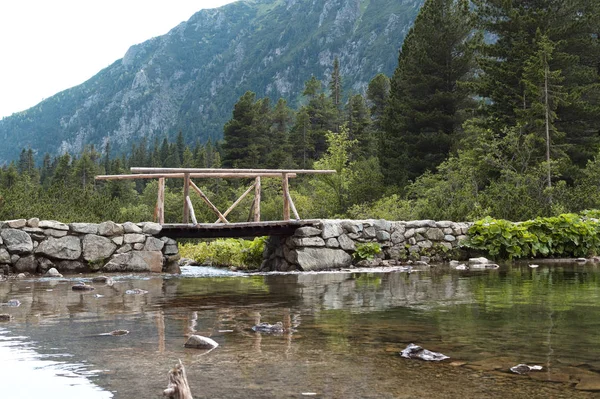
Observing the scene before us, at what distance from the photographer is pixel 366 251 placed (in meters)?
14.7

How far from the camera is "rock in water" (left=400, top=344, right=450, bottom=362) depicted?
13.9 feet

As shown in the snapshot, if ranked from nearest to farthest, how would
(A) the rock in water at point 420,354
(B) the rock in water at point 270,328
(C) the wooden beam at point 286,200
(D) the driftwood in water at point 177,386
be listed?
(D) the driftwood in water at point 177,386 < (A) the rock in water at point 420,354 < (B) the rock in water at point 270,328 < (C) the wooden beam at point 286,200

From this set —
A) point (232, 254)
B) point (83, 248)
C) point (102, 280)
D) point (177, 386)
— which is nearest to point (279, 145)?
point (232, 254)

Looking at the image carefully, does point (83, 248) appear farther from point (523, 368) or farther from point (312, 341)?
point (523, 368)

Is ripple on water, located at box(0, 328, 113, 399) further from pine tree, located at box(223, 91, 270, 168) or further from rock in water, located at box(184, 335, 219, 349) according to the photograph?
pine tree, located at box(223, 91, 270, 168)

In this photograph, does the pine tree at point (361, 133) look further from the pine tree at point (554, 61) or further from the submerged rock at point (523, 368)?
the submerged rock at point (523, 368)

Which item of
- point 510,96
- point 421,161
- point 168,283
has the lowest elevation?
point 168,283

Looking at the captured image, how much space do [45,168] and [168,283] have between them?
106 metres

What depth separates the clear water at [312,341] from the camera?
3.57 meters

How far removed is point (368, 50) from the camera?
18250 centimetres

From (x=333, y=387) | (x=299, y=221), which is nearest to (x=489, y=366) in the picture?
(x=333, y=387)

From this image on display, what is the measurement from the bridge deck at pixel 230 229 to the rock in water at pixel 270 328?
777 centimetres

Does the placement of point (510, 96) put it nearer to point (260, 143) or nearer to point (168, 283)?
point (168, 283)

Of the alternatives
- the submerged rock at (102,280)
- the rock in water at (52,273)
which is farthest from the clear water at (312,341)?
the rock in water at (52,273)
